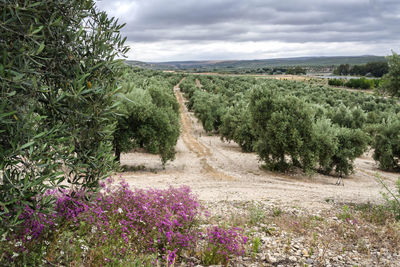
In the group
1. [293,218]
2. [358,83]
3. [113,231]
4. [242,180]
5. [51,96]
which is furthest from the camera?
[358,83]

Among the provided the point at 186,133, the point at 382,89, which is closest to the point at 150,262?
the point at 382,89

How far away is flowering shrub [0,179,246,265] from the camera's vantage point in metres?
4.89

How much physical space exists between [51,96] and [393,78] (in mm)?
13892

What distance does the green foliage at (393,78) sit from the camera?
1315 centimetres

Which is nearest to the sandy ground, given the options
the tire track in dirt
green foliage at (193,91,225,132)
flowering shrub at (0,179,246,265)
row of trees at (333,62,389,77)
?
the tire track in dirt

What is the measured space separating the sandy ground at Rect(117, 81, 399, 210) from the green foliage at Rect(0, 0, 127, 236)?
78.1 inches

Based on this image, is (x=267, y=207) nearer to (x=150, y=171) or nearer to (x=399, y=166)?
(x=150, y=171)

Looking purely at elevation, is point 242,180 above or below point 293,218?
below

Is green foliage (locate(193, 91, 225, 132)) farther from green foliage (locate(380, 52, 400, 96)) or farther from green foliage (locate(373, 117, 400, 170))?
green foliage (locate(380, 52, 400, 96))

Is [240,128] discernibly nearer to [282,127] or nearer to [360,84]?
[282,127]

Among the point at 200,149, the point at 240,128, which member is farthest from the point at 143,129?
the point at 240,128

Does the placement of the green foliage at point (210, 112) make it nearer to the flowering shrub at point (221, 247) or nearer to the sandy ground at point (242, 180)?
the sandy ground at point (242, 180)

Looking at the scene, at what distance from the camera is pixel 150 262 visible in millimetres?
5250

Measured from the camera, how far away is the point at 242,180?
18.9 m
